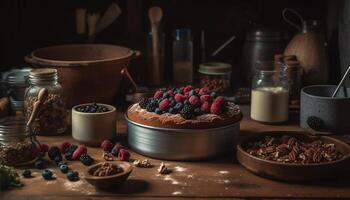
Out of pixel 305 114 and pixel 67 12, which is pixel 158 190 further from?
pixel 67 12

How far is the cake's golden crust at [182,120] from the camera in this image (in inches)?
57.8

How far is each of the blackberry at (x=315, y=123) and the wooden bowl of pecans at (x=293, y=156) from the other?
0.12m

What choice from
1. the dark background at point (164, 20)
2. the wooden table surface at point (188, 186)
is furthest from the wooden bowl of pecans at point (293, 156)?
the dark background at point (164, 20)

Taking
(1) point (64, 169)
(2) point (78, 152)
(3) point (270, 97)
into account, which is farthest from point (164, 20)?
(1) point (64, 169)

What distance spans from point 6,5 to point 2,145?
81cm

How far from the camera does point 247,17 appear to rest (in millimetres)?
2219

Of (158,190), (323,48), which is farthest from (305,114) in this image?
(158,190)

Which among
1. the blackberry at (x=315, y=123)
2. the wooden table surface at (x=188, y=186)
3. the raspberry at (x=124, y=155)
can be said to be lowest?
the wooden table surface at (x=188, y=186)

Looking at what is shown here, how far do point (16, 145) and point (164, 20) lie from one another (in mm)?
937

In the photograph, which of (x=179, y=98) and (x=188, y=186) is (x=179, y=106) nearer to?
(x=179, y=98)

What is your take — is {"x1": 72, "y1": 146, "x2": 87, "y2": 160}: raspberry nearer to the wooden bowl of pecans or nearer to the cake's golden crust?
the cake's golden crust

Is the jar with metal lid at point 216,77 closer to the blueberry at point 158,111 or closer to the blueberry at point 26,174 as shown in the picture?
the blueberry at point 158,111

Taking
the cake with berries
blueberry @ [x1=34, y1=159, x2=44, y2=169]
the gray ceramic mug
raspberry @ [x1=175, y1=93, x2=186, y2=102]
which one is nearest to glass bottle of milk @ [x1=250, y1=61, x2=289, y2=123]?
the gray ceramic mug

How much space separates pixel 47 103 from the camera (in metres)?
1.67
